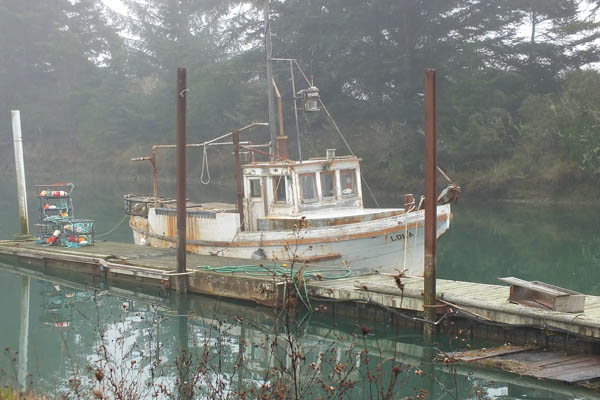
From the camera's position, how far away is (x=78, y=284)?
62.7 ft

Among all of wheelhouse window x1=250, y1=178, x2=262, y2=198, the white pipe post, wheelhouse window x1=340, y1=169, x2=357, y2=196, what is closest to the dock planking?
wheelhouse window x1=340, y1=169, x2=357, y2=196

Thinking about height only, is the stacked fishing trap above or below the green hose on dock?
above

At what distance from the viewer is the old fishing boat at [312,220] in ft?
55.2

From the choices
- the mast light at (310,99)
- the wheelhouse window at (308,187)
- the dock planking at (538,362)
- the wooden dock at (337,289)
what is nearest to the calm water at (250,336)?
the dock planking at (538,362)

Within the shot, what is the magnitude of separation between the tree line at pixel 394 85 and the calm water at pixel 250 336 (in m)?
6.52

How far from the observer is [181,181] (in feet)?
51.6

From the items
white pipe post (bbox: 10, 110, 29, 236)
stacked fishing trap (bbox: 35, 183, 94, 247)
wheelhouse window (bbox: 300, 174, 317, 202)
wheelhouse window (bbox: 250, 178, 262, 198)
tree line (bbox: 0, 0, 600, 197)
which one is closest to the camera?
wheelhouse window (bbox: 300, 174, 317, 202)

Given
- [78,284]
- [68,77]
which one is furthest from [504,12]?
[68,77]

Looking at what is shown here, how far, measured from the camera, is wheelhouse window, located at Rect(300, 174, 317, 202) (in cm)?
1811

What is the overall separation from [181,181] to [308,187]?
3666 mm

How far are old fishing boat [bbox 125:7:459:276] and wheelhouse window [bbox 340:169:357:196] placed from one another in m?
0.02

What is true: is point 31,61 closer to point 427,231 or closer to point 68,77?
point 68,77

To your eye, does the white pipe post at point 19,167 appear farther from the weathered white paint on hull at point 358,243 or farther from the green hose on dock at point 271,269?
the green hose on dock at point 271,269

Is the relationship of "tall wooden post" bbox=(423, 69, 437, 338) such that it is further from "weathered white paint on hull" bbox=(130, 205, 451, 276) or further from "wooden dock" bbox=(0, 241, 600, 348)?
"weathered white paint on hull" bbox=(130, 205, 451, 276)
